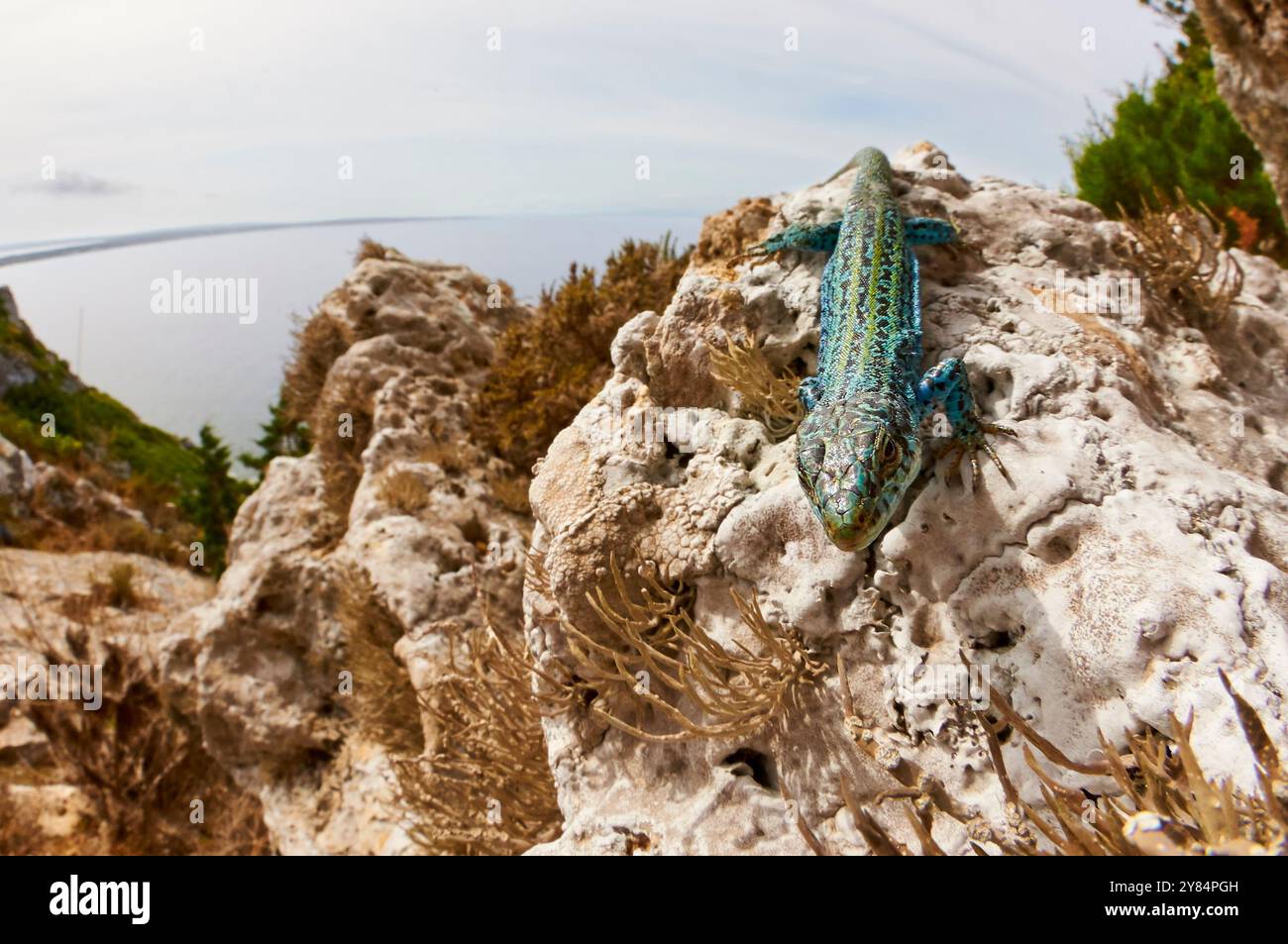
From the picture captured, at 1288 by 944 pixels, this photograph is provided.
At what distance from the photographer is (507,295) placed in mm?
9898

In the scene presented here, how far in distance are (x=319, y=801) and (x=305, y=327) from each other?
19.2 ft

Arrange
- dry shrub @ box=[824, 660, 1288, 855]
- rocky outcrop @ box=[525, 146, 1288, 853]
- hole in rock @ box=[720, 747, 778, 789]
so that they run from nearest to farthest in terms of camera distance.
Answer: dry shrub @ box=[824, 660, 1288, 855] → rocky outcrop @ box=[525, 146, 1288, 853] → hole in rock @ box=[720, 747, 778, 789]

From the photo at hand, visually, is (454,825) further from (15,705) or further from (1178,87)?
(1178,87)

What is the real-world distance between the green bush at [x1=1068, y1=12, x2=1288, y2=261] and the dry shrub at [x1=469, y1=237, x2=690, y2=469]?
5537 mm

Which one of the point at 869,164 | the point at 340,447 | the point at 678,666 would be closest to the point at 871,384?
the point at 678,666

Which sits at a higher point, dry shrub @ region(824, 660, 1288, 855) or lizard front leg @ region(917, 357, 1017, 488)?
lizard front leg @ region(917, 357, 1017, 488)

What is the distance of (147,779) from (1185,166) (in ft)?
48.7

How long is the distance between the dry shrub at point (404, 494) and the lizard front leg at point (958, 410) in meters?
4.94

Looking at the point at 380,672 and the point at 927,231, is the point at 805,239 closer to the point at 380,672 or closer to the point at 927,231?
the point at 927,231

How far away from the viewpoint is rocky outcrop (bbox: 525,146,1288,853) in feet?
8.27

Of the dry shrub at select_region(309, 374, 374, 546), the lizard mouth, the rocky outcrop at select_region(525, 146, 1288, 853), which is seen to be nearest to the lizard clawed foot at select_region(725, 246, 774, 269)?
the rocky outcrop at select_region(525, 146, 1288, 853)

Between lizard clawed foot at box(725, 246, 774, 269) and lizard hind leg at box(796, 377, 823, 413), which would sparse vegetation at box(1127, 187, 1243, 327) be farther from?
lizard hind leg at box(796, 377, 823, 413)

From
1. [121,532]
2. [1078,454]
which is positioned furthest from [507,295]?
[121,532]

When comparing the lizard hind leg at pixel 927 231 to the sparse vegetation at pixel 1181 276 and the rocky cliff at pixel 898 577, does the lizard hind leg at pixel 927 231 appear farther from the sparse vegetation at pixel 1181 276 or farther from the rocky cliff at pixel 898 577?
the sparse vegetation at pixel 1181 276
